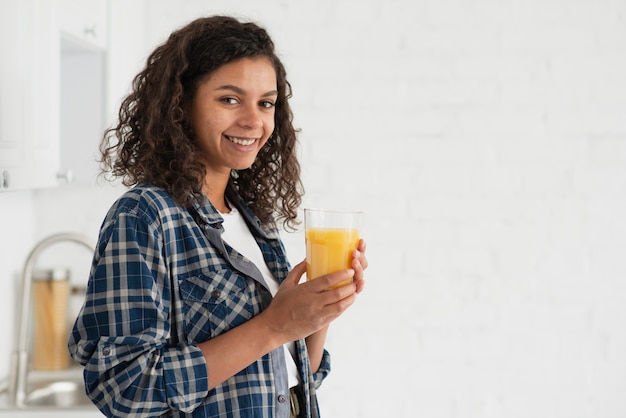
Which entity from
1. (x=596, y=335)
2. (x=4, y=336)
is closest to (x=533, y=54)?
(x=596, y=335)

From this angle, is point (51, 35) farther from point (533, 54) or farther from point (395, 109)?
point (533, 54)

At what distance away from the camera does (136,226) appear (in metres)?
1.10

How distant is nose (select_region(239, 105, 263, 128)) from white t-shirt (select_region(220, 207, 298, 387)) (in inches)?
7.5

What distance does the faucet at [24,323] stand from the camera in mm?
1984

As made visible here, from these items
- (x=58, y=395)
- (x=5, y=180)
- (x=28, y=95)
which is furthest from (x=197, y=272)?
(x=58, y=395)

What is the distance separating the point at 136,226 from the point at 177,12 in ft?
4.20

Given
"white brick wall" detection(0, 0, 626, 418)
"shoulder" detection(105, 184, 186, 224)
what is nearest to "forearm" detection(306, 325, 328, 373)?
"shoulder" detection(105, 184, 186, 224)

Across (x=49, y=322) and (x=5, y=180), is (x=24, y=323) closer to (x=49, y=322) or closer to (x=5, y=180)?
(x=49, y=322)

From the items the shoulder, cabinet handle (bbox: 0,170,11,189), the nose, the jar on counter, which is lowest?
the jar on counter

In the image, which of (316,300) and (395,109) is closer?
(316,300)

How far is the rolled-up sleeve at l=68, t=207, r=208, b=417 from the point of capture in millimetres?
1056

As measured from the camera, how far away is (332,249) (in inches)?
44.8

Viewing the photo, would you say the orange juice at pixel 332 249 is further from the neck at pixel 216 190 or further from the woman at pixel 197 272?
the neck at pixel 216 190

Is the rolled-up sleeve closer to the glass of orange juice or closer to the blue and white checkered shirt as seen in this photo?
the blue and white checkered shirt
